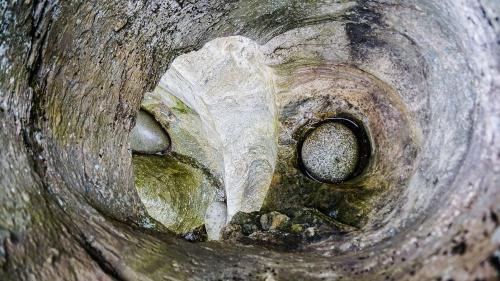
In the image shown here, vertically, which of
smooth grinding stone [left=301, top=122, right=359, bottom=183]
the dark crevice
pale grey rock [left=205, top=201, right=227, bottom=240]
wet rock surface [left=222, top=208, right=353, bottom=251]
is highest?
smooth grinding stone [left=301, top=122, right=359, bottom=183]

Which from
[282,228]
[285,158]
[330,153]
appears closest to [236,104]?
[285,158]

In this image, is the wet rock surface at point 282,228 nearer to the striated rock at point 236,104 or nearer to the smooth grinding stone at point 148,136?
the striated rock at point 236,104

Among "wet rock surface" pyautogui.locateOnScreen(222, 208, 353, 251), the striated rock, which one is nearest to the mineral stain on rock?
the striated rock

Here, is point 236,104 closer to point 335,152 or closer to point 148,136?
point 335,152

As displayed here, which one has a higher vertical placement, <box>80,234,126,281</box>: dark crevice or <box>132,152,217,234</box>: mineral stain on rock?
<box>132,152,217,234</box>: mineral stain on rock

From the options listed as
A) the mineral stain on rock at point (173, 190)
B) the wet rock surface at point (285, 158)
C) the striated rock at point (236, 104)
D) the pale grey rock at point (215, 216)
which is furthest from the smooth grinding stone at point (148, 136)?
the wet rock surface at point (285, 158)

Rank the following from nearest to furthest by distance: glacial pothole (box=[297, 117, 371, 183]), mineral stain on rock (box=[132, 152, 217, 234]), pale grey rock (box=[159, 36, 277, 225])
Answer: pale grey rock (box=[159, 36, 277, 225]), glacial pothole (box=[297, 117, 371, 183]), mineral stain on rock (box=[132, 152, 217, 234])

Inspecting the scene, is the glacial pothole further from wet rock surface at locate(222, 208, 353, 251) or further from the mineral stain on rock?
the mineral stain on rock
